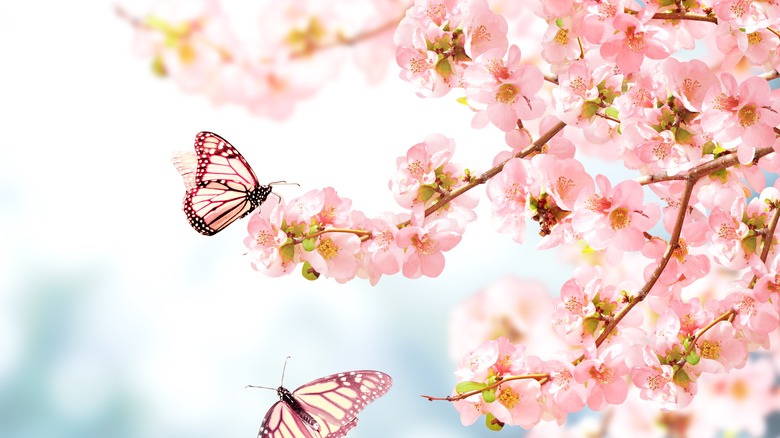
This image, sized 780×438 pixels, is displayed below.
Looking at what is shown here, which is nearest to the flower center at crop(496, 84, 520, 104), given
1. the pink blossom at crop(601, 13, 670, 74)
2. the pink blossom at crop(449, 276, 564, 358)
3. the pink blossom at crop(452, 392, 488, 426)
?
the pink blossom at crop(601, 13, 670, 74)

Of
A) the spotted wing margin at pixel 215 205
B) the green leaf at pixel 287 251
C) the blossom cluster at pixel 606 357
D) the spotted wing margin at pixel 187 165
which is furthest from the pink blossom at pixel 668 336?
the spotted wing margin at pixel 187 165

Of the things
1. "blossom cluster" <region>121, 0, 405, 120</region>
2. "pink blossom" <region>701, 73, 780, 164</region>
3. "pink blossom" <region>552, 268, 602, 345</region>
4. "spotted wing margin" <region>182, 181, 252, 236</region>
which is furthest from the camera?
"blossom cluster" <region>121, 0, 405, 120</region>

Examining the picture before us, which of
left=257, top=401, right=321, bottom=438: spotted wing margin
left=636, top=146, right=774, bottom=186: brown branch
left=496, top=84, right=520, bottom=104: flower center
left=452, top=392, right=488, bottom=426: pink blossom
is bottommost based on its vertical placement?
left=257, top=401, right=321, bottom=438: spotted wing margin

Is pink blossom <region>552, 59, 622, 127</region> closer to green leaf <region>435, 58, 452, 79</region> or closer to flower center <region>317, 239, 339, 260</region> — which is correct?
green leaf <region>435, 58, 452, 79</region>

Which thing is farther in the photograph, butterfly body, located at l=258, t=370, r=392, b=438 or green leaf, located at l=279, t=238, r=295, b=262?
butterfly body, located at l=258, t=370, r=392, b=438

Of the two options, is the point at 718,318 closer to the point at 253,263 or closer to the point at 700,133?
the point at 700,133

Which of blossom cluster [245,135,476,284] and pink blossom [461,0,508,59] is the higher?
pink blossom [461,0,508,59]

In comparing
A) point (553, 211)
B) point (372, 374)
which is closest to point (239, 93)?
point (372, 374)
